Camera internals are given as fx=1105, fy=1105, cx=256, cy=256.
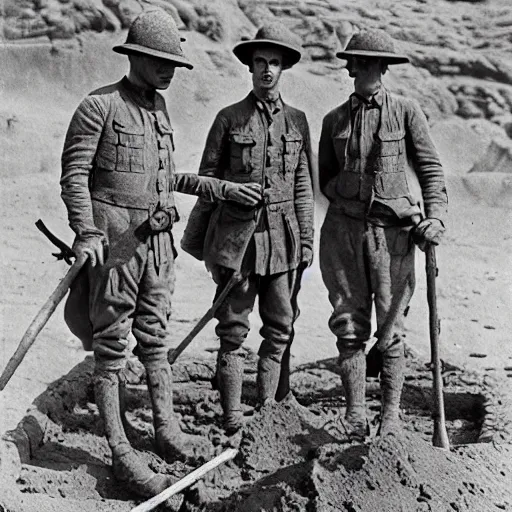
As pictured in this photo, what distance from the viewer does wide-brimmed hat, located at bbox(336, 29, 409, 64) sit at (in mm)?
6812

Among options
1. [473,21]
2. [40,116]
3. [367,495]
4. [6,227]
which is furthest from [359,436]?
[473,21]

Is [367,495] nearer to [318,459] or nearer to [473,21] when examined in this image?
[318,459]

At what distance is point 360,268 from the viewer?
7066mm

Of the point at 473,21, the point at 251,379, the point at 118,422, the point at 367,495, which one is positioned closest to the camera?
the point at 367,495

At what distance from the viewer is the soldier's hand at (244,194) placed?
6.70 meters

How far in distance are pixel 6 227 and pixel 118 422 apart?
6.38 m

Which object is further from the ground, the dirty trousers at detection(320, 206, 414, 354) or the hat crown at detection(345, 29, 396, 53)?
the hat crown at detection(345, 29, 396, 53)

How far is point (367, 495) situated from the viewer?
229 inches

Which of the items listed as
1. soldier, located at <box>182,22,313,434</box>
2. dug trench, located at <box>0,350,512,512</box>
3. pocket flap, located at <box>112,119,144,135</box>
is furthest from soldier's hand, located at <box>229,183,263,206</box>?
dug trench, located at <box>0,350,512,512</box>

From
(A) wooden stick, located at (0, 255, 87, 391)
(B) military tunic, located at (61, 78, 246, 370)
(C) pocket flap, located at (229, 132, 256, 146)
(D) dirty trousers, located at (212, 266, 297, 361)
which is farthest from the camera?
(D) dirty trousers, located at (212, 266, 297, 361)

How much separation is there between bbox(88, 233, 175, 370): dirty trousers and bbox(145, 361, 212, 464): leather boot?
119mm

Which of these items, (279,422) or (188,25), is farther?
(188,25)

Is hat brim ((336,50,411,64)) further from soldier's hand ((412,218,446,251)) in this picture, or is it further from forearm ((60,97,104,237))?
forearm ((60,97,104,237))

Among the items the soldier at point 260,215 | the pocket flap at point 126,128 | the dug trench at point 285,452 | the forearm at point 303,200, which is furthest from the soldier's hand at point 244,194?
the dug trench at point 285,452
